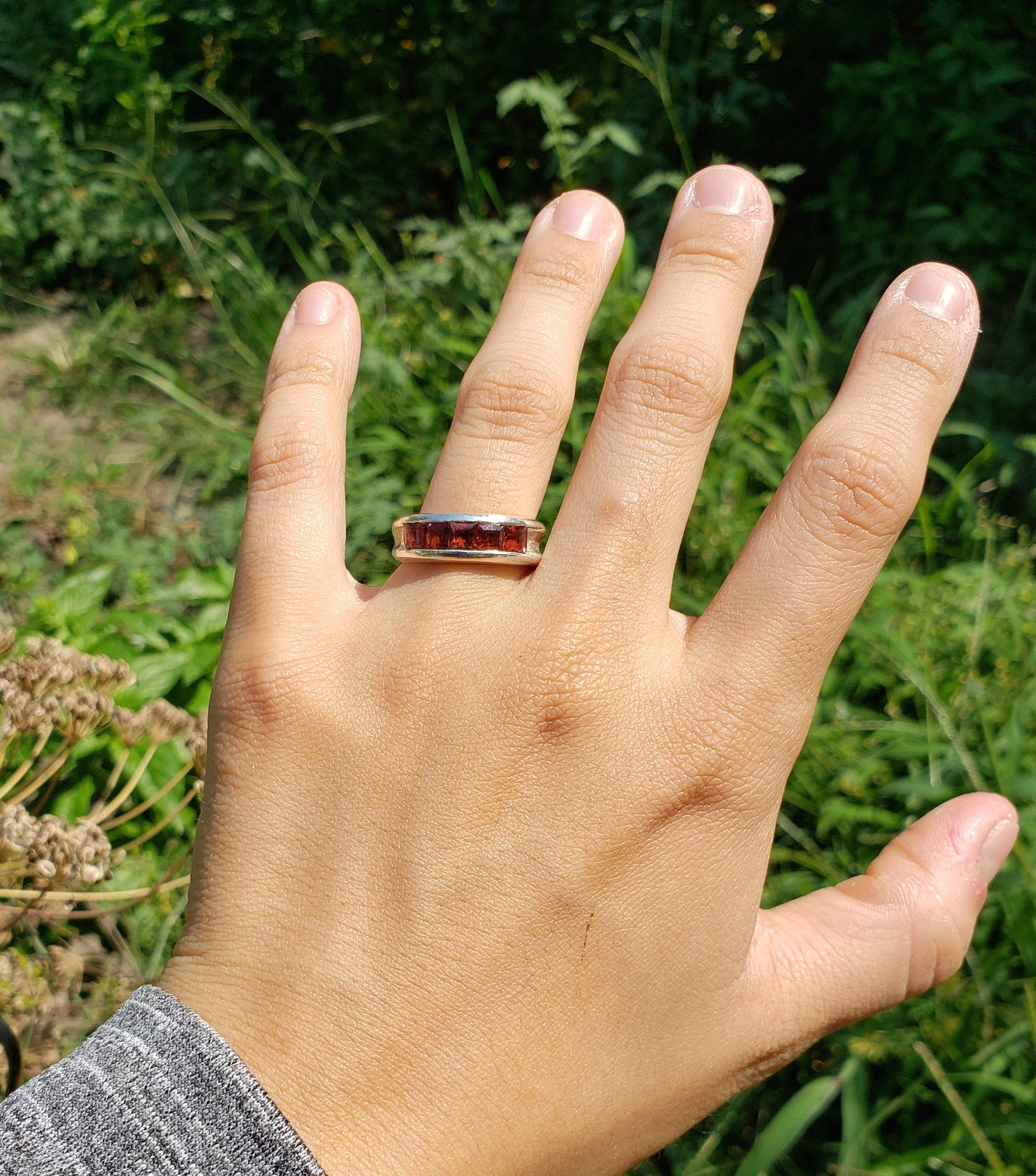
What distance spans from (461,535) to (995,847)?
110 centimetres

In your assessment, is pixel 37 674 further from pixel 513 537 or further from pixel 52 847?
pixel 513 537

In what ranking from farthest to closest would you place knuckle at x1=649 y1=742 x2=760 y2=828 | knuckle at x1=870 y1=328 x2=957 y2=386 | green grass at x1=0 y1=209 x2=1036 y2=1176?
1. green grass at x1=0 y1=209 x2=1036 y2=1176
2. knuckle at x1=870 y1=328 x2=957 y2=386
3. knuckle at x1=649 y1=742 x2=760 y2=828

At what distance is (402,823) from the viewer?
139 cm

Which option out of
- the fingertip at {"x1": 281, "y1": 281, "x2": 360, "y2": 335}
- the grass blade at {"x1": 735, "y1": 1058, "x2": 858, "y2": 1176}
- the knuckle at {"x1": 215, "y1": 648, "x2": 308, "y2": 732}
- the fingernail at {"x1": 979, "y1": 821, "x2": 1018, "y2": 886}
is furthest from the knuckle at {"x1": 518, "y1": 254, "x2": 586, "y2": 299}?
the grass blade at {"x1": 735, "y1": 1058, "x2": 858, "y2": 1176}

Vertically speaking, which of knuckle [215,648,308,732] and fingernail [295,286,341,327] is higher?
fingernail [295,286,341,327]

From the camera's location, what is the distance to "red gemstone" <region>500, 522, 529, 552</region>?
58.4 inches

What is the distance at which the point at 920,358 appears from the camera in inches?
60.0

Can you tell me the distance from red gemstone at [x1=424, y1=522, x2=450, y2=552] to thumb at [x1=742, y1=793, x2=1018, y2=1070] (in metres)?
0.81

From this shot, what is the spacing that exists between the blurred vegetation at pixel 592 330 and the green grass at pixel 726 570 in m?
0.01

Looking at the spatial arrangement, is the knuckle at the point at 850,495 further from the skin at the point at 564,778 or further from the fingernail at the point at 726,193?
the fingernail at the point at 726,193

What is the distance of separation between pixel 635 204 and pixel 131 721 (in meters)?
3.02

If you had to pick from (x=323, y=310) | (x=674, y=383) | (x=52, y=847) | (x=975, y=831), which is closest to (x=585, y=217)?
(x=674, y=383)

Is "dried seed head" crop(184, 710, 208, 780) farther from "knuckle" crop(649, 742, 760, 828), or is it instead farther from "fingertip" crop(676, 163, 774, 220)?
"fingertip" crop(676, 163, 774, 220)

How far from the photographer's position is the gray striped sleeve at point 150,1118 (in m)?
1.10
